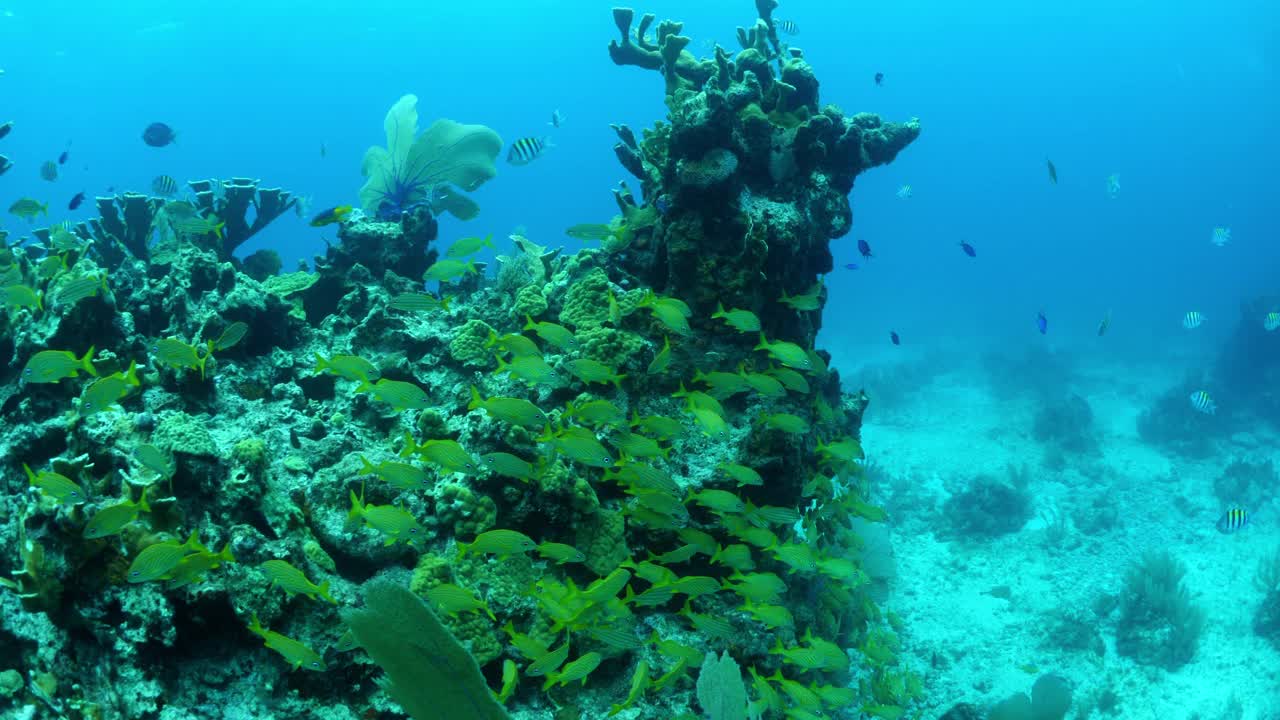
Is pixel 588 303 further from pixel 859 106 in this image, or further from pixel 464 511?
pixel 859 106

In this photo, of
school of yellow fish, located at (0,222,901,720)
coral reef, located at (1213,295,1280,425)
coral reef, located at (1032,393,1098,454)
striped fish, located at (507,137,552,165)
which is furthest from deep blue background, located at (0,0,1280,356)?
school of yellow fish, located at (0,222,901,720)

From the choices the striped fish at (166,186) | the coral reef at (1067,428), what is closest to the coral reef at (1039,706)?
the coral reef at (1067,428)

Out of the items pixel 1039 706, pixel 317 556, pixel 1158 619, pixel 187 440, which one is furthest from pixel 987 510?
pixel 187 440

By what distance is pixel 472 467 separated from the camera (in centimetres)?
403

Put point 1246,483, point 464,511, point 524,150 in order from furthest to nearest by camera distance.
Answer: point 1246,483, point 524,150, point 464,511

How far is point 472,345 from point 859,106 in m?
146

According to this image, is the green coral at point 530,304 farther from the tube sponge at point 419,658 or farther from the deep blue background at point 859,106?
the deep blue background at point 859,106

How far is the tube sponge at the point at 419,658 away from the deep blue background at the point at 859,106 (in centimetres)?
5809

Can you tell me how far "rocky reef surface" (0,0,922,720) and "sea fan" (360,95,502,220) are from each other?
56.6 inches

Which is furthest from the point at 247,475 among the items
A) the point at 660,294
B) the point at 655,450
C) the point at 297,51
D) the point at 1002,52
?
the point at 1002,52

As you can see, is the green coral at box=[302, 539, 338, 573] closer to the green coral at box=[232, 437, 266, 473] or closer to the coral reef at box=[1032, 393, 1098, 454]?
the green coral at box=[232, 437, 266, 473]

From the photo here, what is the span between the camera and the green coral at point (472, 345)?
255 inches

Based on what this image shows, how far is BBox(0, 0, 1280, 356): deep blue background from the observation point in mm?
81062

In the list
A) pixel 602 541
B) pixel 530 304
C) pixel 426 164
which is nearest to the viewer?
pixel 602 541
